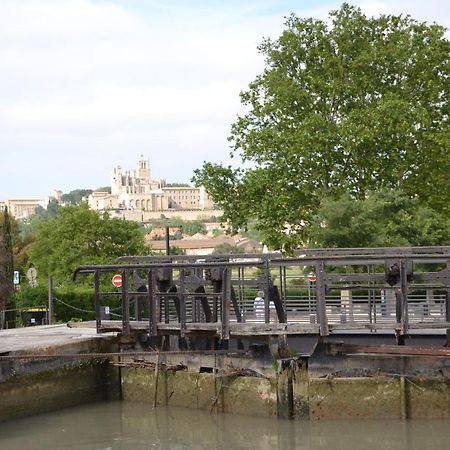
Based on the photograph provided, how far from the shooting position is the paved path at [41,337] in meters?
20.1

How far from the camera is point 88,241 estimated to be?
76250mm

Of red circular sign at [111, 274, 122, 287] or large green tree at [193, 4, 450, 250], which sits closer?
red circular sign at [111, 274, 122, 287]

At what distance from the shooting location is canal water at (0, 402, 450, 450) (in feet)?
55.8

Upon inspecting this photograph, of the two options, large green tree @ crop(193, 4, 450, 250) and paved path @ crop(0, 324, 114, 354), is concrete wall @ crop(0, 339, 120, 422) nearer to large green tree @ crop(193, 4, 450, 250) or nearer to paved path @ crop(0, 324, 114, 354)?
paved path @ crop(0, 324, 114, 354)

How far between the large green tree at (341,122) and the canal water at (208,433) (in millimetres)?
24211

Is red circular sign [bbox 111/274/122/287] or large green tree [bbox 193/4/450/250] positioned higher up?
A: large green tree [bbox 193/4/450/250]

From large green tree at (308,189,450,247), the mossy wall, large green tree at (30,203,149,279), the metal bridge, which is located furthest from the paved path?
large green tree at (30,203,149,279)

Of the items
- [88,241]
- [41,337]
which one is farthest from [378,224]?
[88,241]

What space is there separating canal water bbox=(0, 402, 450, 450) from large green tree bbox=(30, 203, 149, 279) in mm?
55314

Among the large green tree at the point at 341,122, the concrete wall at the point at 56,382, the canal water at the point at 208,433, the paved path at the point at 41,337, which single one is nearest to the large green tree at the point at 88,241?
the large green tree at the point at 341,122

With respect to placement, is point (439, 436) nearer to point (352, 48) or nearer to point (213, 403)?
point (213, 403)

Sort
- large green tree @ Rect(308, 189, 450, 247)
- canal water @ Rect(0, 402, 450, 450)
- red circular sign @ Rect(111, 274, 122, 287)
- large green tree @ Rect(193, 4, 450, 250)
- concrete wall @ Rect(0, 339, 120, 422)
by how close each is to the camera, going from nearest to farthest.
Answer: canal water @ Rect(0, 402, 450, 450) < concrete wall @ Rect(0, 339, 120, 422) < red circular sign @ Rect(111, 274, 122, 287) < large green tree @ Rect(308, 189, 450, 247) < large green tree @ Rect(193, 4, 450, 250)

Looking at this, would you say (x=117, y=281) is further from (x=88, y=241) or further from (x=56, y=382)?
(x=88, y=241)

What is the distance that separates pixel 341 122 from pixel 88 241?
3754cm
